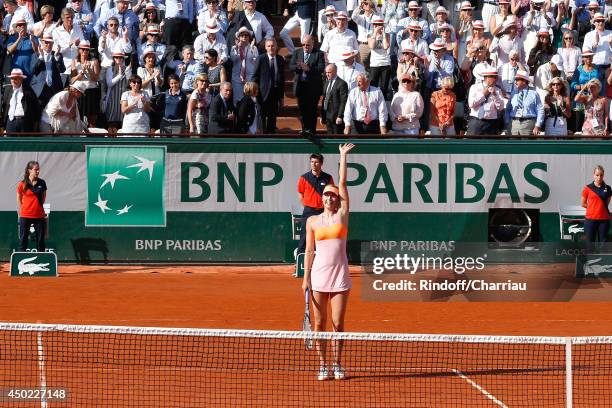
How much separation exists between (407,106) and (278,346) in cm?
913

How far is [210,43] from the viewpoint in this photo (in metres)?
24.2

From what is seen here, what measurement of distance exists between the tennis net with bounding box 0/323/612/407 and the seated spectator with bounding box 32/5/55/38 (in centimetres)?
1096

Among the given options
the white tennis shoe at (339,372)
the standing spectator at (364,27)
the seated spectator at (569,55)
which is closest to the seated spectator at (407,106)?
the standing spectator at (364,27)

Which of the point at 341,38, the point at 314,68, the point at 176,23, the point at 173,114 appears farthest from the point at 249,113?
the point at 176,23

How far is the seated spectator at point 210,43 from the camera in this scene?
2406 cm

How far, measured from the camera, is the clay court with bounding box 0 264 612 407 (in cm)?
1212

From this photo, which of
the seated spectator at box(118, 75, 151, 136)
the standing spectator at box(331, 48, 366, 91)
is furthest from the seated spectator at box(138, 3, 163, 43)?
the standing spectator at box(331, 48, 366, 91)

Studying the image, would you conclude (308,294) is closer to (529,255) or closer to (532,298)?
(532,298)

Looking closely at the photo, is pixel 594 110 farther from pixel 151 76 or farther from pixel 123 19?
pixel 123 19

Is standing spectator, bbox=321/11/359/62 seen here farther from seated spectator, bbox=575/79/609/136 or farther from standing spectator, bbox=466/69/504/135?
seated spectator, bbox=575/79/609/136

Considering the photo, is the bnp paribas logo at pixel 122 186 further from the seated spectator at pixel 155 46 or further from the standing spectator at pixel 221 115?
the seated spectator at pixel 155 46

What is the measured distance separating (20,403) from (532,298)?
10513 mm

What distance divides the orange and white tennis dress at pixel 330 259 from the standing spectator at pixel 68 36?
13340mm

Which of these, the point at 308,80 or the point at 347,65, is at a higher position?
the point at 347,65
